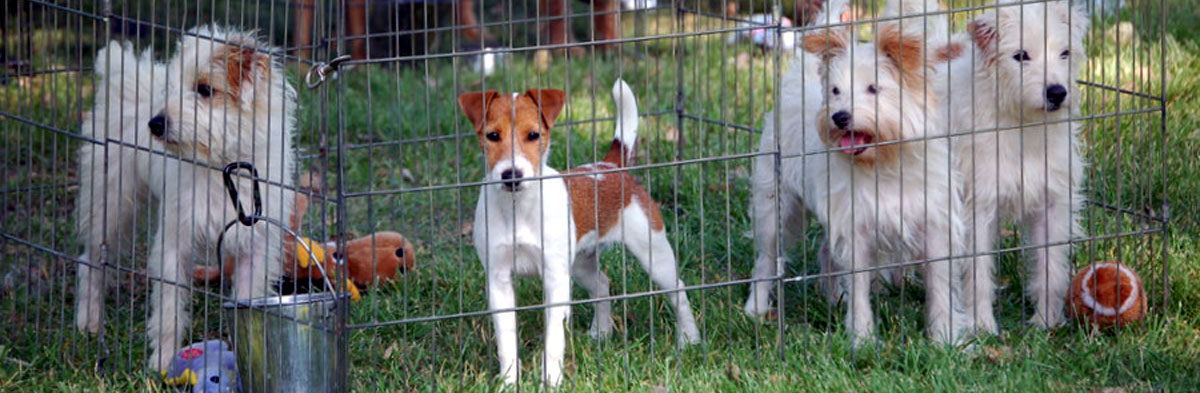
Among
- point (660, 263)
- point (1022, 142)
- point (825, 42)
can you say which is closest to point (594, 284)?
point (660, 263)

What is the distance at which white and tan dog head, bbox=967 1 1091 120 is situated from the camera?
441 cm

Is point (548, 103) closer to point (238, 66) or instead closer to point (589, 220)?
point (589, 220)

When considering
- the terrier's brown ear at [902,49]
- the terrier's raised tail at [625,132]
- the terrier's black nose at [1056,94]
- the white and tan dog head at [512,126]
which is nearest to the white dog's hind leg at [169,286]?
the white and tan dog head at [512,126]

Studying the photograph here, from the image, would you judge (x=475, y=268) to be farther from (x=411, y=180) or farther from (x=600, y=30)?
(x=600, y=30)

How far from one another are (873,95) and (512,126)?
1.22 meters

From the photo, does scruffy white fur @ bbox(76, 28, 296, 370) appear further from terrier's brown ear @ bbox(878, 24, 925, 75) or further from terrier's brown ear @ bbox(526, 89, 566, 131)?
terrier's brown ear @ bbox(878, 24, 925, 75)

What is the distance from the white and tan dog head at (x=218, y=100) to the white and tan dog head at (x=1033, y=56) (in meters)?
2.23

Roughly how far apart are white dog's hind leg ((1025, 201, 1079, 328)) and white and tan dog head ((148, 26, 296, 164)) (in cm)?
248

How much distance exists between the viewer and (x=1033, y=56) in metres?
4.43

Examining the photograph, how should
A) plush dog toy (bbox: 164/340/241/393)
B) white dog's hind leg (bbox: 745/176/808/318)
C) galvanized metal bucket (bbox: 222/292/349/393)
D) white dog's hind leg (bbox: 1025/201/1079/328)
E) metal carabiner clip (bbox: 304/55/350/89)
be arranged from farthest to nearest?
white dog's hind leg (bbox: 745/176/808/318) → white dog's hind leg (bbox: 1025/201/1079/328) → plush dog toy (bbox: 164/340/241/393) → galvanized metal bucket (bbox: 222/292/349/393) → metal carabiner clip (bbox: 304/55/350/89)

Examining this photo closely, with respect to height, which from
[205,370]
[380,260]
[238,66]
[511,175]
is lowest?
[205,370]

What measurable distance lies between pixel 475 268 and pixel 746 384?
1.54 metres

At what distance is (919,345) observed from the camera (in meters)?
4.25

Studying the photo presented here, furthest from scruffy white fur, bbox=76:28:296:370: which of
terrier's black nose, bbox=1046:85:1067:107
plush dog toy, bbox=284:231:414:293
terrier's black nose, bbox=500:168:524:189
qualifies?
terrier's black nose, bbox=1046:85:1067:107
